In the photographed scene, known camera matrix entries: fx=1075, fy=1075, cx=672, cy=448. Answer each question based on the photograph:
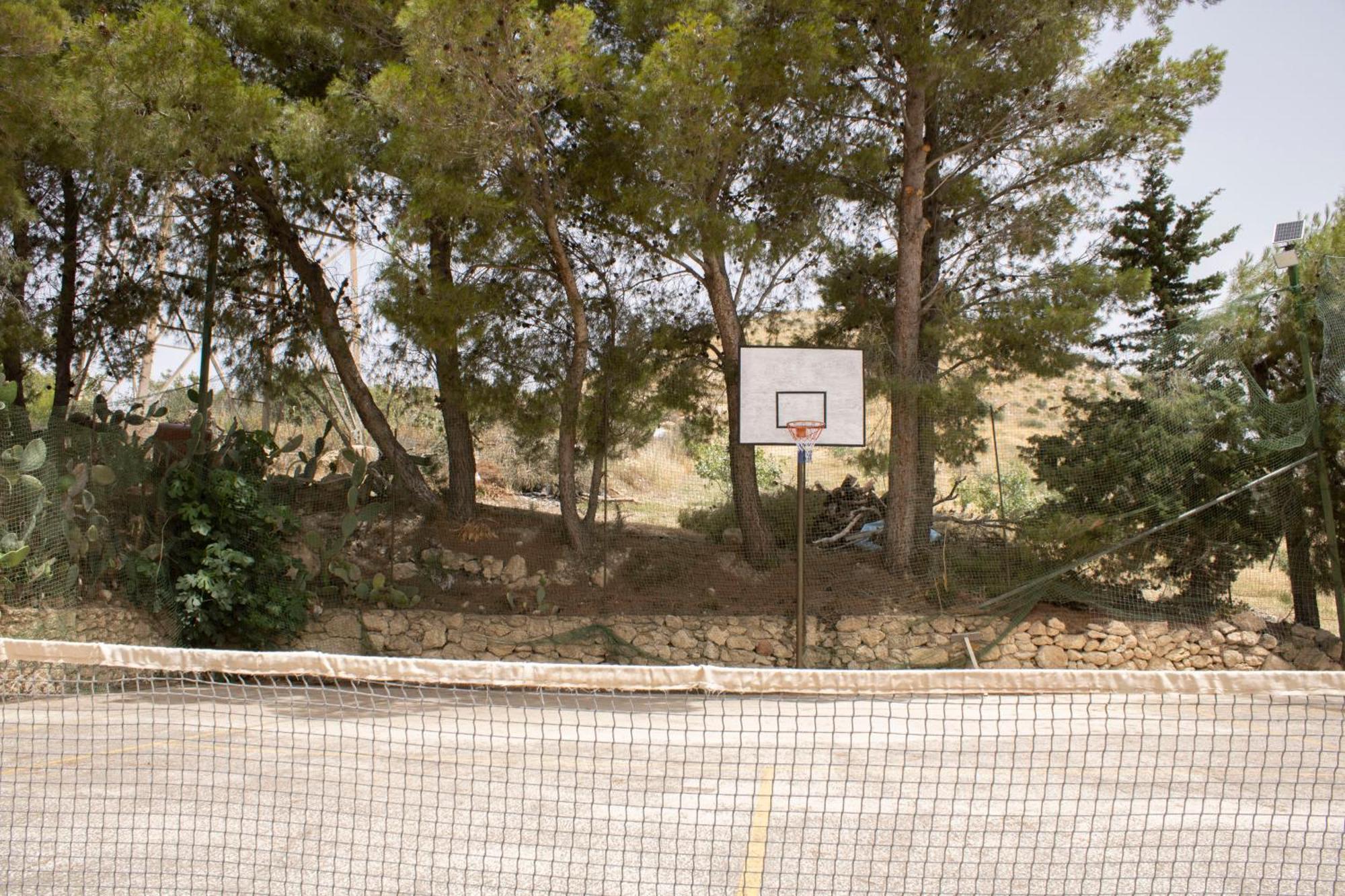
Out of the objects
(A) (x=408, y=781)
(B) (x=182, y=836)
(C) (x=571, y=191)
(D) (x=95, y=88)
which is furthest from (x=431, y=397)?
(B) (x=182, y=836)

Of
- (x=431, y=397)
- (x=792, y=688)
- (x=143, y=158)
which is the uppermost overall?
(x=143, y=158)

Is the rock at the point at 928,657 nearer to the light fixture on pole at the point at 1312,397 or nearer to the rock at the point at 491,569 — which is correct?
the light fixture on pole at the point at 1312,397

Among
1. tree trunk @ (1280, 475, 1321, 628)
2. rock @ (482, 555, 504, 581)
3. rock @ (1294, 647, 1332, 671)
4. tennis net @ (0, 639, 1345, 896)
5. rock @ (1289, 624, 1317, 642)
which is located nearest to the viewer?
tennis net @ (0, 639, 1345, 896)

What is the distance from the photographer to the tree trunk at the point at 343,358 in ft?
45.2

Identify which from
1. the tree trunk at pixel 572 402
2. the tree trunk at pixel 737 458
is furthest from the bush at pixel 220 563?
the tree trunk at pixel 737 458

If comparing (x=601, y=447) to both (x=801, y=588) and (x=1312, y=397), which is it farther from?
(x=1312, y=397)

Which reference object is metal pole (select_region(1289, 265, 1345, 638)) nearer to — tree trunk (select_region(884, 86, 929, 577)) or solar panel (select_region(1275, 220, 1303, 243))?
solar panel (select_region(1275, 220, 1303, 243))

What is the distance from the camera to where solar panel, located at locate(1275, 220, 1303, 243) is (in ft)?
36.4

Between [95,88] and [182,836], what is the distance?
8.25 meters

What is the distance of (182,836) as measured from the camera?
5.08 meters

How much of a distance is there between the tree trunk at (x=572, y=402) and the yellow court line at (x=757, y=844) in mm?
6986

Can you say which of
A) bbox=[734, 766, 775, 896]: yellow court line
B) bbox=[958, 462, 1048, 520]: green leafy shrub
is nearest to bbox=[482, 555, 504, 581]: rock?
bbox=[958, 462, 1048, 520]: green leafy shrub

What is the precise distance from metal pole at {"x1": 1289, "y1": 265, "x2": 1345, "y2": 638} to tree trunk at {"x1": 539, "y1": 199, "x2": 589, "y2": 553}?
7897 mm

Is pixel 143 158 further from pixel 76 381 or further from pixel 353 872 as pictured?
pixel 353 872
